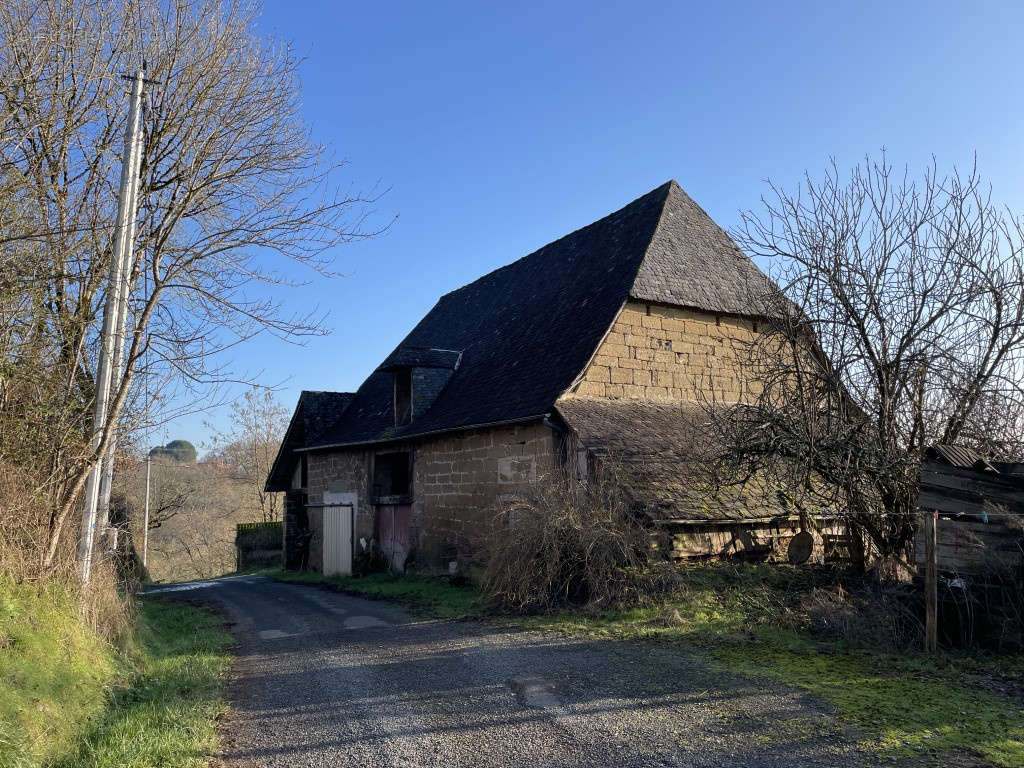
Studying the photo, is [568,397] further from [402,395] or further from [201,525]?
[201,525]

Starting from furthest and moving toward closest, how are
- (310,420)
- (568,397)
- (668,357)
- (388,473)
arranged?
(310,420), (388,473), (668,357), (568,397)

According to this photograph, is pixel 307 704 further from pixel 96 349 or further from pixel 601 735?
pixel 96 349

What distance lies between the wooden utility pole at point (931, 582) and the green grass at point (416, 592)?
18.5 ft

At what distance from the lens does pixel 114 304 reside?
797cm

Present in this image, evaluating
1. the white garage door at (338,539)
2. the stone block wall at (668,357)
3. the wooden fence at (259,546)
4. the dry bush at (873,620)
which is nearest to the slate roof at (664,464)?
the stone block wall at (668,357)

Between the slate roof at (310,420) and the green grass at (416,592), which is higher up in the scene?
the slate roof at (310,420)

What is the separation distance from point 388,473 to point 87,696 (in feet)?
40.0

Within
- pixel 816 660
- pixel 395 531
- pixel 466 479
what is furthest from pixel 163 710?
pixel 395 531

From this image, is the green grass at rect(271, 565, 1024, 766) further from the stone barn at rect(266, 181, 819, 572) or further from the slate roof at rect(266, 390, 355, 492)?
the slate roof at rect(266, 390, 355, 492)

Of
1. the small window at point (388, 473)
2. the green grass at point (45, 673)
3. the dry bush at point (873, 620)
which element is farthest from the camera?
the small window at point (388, 473)

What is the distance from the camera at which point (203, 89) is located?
8898mm

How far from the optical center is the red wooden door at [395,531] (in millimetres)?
16531

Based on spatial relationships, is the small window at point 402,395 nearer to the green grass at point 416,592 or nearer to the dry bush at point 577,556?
the green grass at point 416,592

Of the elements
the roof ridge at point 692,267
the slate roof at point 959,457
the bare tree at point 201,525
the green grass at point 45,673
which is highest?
the roof ridge at point 692,267
